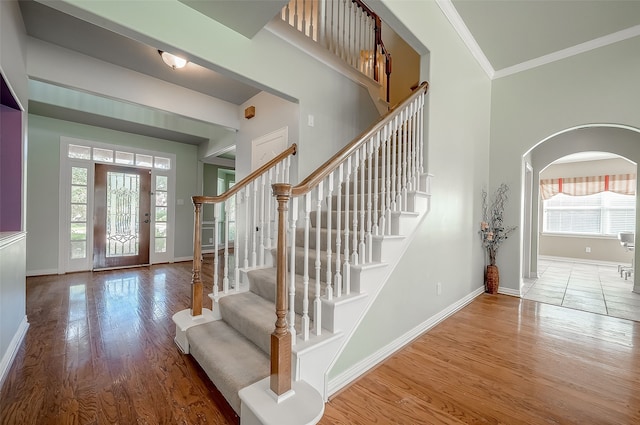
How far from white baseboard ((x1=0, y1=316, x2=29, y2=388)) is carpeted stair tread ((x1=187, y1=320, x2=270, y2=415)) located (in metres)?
1.12

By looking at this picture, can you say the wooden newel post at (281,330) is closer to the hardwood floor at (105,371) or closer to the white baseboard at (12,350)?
the hardwood floor at (105,371)

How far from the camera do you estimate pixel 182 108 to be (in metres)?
3.53

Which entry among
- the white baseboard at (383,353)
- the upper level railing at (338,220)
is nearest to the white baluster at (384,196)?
the upper level railing at (338,220)

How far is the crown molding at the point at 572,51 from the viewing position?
9.72 ft

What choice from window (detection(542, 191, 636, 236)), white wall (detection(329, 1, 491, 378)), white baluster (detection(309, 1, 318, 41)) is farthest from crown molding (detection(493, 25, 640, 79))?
window (detection(542, 191, 636, 236))

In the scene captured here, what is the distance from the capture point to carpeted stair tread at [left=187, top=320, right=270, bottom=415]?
1504 millimetres

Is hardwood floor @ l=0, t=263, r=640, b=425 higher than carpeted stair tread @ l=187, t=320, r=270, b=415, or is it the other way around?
carpeted stair tread @ l=187, t=320, r=270, b=415

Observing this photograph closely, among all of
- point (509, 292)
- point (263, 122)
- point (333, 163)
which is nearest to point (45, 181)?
point (263, 122)

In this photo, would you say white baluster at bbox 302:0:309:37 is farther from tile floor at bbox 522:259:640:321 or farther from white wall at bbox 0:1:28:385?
tile floor at bbox 522:259:640:321

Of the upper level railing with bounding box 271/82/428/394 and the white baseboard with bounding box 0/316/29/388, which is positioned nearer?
the upper level railing with bounding box 271/82/428/394

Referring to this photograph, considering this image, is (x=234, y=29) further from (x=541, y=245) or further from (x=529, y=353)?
(x=541, y=245)

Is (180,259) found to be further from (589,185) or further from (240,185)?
→ (589,185)

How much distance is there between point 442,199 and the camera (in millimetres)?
2783

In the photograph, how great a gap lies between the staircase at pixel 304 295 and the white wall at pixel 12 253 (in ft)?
3.64
